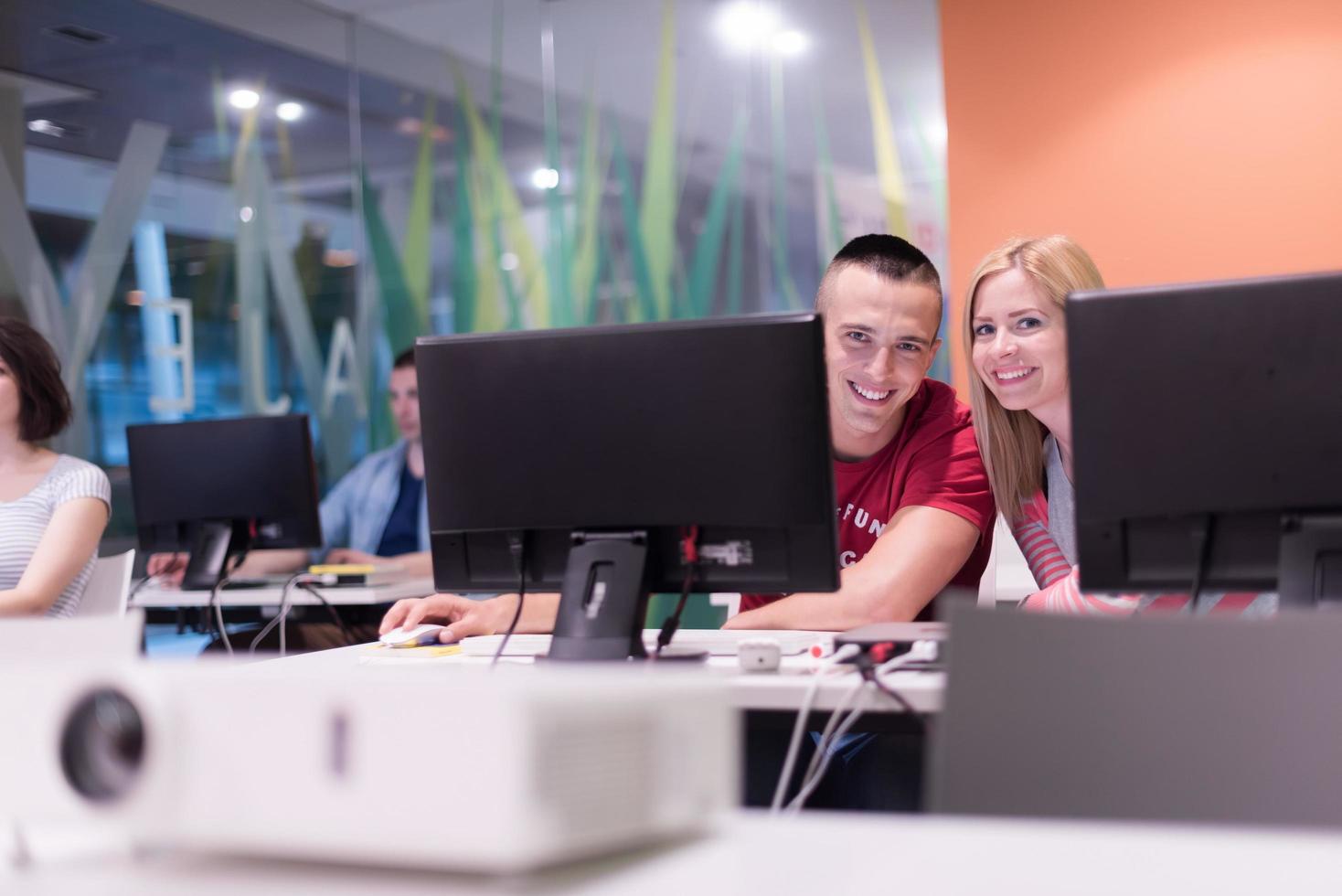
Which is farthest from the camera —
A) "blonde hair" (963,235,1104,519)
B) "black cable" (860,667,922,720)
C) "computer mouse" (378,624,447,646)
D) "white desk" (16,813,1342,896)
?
"blonde hair" (963,235,1104,519)

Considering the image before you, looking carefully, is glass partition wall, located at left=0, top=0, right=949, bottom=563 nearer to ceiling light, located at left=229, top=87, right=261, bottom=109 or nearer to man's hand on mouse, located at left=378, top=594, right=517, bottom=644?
ceiling light, located at left=229, top=87, right=261, bottom=109

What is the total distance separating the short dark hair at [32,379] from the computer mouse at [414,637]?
5.27 ft

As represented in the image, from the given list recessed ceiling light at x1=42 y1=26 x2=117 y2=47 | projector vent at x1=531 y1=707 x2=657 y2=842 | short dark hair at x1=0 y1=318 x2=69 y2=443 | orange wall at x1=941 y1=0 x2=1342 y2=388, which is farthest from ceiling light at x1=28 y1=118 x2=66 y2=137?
projector vent at x1=531 y1=707 x2=657 y2=842

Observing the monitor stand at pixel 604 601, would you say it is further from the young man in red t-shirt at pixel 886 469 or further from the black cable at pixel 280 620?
the black cable at pixel 280 620

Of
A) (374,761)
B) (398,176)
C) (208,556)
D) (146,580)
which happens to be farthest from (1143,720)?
(398,176)

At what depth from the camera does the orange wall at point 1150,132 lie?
3.72 metres

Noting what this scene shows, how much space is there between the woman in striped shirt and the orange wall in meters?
2.45

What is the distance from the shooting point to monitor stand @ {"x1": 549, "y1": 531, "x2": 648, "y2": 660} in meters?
1.78

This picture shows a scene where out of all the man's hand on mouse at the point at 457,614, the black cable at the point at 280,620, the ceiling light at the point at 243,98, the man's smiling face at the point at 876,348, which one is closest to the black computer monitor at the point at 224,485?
the black cable at the point at 280,620

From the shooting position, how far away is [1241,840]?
0.74 m

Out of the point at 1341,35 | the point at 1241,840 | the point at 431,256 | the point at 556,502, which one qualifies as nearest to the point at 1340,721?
the point at 1241,840

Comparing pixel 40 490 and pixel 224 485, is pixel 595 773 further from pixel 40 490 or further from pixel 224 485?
pixel 224 485

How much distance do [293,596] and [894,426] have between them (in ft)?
7.67

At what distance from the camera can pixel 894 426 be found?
2.44 m
